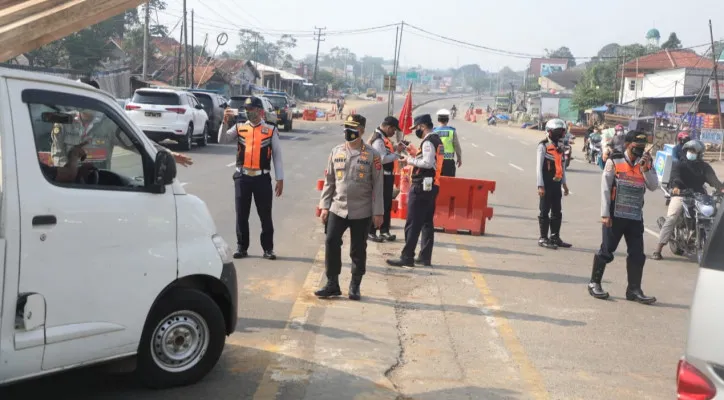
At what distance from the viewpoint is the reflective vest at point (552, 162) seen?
11.5 metres

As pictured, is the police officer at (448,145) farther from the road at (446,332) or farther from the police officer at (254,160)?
the police officer at (254,160)

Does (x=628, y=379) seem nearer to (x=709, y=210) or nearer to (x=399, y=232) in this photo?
(x=709, y=210)

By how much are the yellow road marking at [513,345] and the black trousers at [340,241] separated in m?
1.32

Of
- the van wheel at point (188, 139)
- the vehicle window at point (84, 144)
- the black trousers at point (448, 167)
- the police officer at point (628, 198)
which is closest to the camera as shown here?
the vehicle window at point (84, 144)

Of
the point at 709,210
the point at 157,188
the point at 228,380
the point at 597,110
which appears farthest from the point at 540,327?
the point at 597,110

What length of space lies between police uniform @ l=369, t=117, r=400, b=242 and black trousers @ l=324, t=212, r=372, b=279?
2.16 meters

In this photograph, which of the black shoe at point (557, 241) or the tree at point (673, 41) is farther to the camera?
the tree at point (673, 41)

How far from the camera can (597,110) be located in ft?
197

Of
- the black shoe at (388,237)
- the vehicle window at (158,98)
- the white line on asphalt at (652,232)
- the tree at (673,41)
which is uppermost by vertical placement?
the tree at (673,41)

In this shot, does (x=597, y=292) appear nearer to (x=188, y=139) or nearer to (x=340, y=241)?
(x=340, y=241)

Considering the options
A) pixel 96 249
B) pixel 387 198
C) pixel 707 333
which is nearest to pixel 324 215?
pixel 96 249

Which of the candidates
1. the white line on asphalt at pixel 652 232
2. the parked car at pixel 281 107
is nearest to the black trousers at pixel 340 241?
the white line on asphalt at pixel 652 232

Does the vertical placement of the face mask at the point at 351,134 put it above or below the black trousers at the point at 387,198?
above

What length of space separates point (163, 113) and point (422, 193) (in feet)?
52.4
